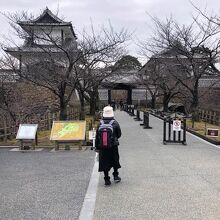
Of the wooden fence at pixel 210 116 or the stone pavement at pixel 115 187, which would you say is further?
the wooden fence at pixel 210 116

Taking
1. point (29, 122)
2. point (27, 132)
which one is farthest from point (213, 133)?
point (29, 122)

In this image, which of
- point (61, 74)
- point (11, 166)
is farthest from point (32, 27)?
point (11, 166)

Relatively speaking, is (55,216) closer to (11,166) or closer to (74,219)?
(74,219)

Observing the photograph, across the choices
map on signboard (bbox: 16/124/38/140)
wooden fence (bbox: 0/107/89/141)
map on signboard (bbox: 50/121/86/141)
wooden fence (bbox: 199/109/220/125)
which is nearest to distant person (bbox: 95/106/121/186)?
map on signboard (bbox: 50/121/86/141)

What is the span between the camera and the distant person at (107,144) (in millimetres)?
7445

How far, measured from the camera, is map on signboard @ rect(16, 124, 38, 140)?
13.4 m

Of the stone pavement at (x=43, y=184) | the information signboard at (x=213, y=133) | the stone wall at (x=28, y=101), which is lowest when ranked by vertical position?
the stone pavement at (x=43, y=184)

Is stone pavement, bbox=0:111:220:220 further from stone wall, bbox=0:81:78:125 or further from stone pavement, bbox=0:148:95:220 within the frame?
stone wall, bbox=0:81:78:125

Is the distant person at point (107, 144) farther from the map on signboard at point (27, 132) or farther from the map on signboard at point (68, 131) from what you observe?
the map on signboard at point (27, 132)

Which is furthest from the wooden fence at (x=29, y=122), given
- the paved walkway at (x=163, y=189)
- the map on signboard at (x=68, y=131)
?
the paved walkway at (x=163, y=189)

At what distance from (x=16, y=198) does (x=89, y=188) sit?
1.44 meters

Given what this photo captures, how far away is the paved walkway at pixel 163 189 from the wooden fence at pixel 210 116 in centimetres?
1368

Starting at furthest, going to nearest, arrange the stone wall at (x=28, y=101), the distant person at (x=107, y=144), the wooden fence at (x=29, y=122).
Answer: the stone wall at (x=28, y=101) < the wooden fence at (x=29, y=122) < the distant person at (x=107, y=144)

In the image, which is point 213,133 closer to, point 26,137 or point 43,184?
point 26,137
